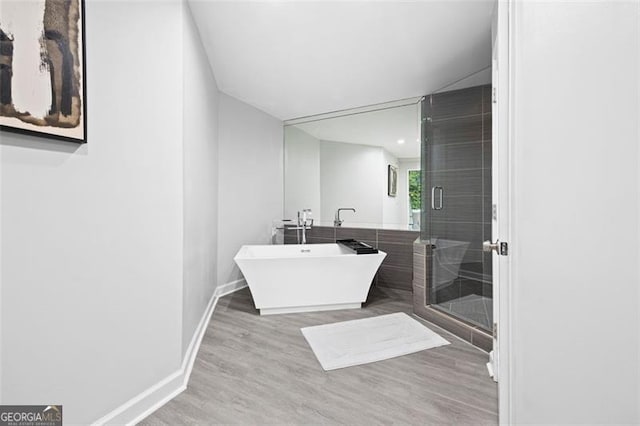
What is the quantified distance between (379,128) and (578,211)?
11.6ft

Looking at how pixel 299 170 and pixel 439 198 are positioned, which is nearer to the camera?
pixel 439 198

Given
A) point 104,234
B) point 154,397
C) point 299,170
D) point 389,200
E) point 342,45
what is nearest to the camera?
point 104,234

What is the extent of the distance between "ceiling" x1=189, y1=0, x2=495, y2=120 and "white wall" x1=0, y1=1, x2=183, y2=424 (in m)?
0.67

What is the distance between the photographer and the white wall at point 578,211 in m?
0.65

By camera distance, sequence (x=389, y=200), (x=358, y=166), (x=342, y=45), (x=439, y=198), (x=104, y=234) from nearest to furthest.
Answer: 1. (x=104, y=234)
2. (x=342, y=45)
3. (x=439, y=198)
4. (x=389, y=200)
5. (x=358, y=166)

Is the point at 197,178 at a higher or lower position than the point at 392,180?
lower

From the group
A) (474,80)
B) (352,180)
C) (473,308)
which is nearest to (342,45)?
(474,80)

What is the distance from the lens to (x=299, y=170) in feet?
15.3

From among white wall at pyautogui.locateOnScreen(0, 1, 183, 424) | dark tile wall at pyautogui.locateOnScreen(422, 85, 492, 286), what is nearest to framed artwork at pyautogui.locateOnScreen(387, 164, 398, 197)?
dark tile wall at pyautogui.locateOnScreen(422, 85, 492, 286)

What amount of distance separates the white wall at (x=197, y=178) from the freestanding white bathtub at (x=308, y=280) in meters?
0.43

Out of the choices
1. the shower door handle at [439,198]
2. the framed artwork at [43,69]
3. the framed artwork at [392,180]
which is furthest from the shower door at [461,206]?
the framed artwork at [43,69]

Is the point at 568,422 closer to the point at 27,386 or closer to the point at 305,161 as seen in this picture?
the point at 27,386

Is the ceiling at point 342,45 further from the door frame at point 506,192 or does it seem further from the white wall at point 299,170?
the door frame at point 506,192

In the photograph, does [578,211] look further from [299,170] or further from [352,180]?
[299,170]
